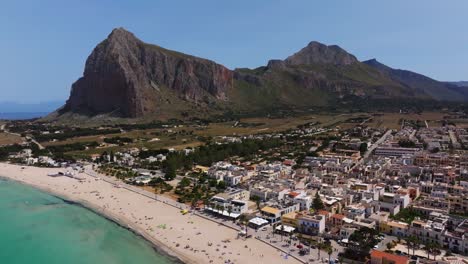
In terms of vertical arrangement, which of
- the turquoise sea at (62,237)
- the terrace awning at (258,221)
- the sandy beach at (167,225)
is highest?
the terrace awning at (258,221)

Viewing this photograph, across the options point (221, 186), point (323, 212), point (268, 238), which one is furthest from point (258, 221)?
point (221, 186)

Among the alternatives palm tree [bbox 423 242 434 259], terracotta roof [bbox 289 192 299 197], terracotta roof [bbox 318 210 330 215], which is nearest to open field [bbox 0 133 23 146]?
terracotta roof [bbox 289 192 299 197]

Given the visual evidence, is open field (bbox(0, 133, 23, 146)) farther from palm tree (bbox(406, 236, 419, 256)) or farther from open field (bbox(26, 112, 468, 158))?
palm tree (bbox(406, 236, 419, 256))

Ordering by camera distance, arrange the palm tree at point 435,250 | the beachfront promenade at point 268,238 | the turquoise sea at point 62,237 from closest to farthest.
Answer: the palm tree at point 435,250 < the beachfront promenade at point 268,238 < the turquoise sea at point 62,237

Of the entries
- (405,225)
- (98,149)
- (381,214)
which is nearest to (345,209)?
(381,214)

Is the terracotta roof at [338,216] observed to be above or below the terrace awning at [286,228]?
above

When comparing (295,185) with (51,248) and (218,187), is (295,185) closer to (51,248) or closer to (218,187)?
(218,187)

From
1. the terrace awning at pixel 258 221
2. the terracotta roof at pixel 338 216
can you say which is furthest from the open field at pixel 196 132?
the terracotta roof at pixel 338 216

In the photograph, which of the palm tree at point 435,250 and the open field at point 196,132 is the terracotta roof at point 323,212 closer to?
the palm tree at point 435,250

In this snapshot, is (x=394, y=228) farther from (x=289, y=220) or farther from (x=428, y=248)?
(x=289, y=220)
